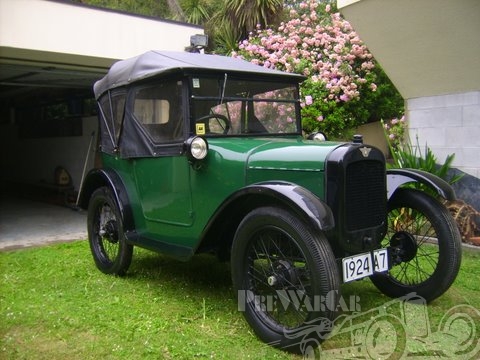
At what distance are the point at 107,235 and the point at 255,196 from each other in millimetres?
1925

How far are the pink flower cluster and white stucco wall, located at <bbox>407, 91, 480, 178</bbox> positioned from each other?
1.80 meters

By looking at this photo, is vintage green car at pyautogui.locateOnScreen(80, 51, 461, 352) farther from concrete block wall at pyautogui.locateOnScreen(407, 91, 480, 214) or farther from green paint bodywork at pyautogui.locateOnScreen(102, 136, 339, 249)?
concrete block wall at pyautogui.locateOnScreen(407, 91, 480, 214)

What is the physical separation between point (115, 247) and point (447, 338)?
3085mm

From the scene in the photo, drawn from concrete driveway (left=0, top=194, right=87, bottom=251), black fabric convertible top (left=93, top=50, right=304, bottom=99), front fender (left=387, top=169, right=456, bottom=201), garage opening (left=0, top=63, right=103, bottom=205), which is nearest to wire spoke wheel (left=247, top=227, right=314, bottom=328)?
front fender (left=387, top=169, right=456, bottom=201)

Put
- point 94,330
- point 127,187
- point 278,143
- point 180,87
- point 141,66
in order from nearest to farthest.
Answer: point 94,330 → point 278,143 → point 180,87 → point 141,66 → point 127,187

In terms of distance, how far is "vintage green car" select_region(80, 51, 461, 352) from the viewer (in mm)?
2881

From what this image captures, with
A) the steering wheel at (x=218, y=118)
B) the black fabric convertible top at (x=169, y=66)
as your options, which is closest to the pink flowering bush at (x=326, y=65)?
the black fabric convertible top at (x=169, y=66)

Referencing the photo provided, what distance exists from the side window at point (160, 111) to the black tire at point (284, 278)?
3.63 feet

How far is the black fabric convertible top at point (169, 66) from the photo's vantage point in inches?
146

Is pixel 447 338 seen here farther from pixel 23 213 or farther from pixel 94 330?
pixel 23 213

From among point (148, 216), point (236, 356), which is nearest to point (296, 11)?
point (148, 216)

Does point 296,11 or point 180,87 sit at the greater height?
point 296,11

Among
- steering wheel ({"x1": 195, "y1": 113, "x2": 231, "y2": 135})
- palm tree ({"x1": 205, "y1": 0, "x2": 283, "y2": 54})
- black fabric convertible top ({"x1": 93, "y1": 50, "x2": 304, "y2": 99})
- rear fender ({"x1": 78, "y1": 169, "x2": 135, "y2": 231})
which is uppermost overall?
palm tree ({"x1": 205, "y1": 0, "x2": 283, "y2": 54})

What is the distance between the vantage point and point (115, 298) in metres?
3.78
